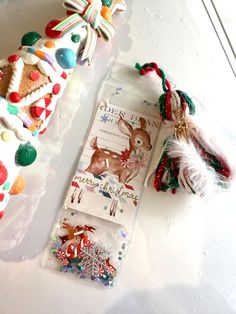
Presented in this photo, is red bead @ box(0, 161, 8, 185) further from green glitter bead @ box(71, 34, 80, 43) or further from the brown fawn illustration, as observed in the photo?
green glitter bead @ box(71, 34, 80, 43)

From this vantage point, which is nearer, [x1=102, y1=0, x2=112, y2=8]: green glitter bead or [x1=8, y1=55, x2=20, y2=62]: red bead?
[x1=8, y1=55, x2=20, y2=62]: red bead

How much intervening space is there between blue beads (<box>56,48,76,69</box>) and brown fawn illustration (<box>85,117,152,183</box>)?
0.17m

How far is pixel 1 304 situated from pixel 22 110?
13.9 inches

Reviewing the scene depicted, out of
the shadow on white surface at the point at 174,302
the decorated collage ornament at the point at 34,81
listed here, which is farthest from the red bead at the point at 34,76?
the shadow on white surface at the point at 174,302

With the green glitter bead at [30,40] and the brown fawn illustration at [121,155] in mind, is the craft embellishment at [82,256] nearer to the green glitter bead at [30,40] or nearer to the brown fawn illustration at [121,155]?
the brown fawn illustration at [121,155]

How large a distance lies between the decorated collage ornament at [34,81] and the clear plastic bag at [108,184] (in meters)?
0.11

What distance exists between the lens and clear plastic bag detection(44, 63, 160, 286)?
79 centimetres

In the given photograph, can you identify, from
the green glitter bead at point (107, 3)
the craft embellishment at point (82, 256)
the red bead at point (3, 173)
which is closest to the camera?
the red bead at point (3, 173)

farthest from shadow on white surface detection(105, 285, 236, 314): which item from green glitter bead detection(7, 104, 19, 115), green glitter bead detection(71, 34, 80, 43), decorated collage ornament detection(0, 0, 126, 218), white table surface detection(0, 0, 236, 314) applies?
green glitter bead detection(71, 34, 80, 43)

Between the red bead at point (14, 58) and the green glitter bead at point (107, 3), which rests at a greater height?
the green glitter bead at point (107, 3)

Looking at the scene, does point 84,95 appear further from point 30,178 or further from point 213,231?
point 213,231

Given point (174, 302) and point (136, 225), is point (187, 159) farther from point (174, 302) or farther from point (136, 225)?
point (174, 302)

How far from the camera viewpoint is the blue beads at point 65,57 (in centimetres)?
79

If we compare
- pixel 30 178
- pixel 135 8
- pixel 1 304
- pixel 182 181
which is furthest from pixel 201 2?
pixel 1 304
